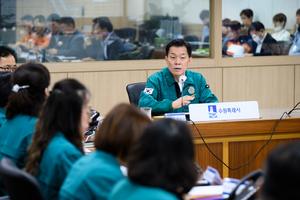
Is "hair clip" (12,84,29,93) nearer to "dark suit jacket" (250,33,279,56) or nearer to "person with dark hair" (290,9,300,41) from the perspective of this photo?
"dark suit jacket" (250,33,279,56)

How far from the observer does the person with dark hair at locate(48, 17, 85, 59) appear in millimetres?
4598

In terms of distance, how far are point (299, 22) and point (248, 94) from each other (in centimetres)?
131

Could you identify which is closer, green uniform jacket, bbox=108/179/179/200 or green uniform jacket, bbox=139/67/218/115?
green uniform jacket, bbox=108/179/179/200

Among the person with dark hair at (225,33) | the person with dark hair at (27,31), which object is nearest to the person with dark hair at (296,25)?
the person with dark hair at (225,33)

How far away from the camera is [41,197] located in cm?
123

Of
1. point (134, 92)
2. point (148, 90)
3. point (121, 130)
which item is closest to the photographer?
point (121, 130)

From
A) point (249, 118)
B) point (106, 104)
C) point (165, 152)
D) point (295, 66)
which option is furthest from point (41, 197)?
point (295, 66)

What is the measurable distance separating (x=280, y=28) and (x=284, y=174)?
15.4 ft

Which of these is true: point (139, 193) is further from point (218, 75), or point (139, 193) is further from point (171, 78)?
point (218, 75)

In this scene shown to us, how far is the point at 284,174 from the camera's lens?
718mm

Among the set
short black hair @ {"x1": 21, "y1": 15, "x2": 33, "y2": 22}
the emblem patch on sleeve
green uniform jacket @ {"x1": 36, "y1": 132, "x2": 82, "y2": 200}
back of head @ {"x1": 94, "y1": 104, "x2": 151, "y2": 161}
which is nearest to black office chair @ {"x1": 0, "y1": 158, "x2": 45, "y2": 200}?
green uniform jacket @ {"x1": 36, "y1": 132, "x2": 82, "y2": 200}

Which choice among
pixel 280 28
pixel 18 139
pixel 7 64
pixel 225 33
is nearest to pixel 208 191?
pixel 18 139

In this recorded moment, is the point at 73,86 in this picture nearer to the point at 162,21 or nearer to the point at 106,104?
the point at 106,104

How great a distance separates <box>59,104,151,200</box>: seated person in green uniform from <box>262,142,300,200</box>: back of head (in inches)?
18.6
